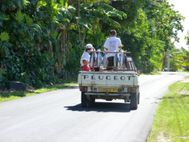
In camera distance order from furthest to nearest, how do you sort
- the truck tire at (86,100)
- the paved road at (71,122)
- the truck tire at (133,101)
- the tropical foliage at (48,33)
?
the tropical foliage at (48,33), the truck tire at (86,100), the truck tire at (133,101), the paved road at (71,122)

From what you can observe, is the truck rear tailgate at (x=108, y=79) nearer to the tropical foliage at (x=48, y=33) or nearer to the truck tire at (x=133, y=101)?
the truck tire at (x=133, y=101)

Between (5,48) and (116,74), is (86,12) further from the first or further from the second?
(116,74)

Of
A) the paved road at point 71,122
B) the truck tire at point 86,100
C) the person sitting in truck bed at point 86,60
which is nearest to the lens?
the paved road at point 71,122

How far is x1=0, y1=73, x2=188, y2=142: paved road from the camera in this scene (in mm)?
11297

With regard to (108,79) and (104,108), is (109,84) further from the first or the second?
(104,108)

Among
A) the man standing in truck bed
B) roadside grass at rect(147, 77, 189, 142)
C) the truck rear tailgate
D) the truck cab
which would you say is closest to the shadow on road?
the truck cab

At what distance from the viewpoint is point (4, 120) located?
44.7ft

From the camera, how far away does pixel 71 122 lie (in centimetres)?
1370

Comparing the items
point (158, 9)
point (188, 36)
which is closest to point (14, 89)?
point (158, 9)

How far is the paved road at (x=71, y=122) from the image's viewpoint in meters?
11.3

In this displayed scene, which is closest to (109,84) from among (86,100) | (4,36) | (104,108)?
(104,108)

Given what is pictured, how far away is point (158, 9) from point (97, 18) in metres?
35.3

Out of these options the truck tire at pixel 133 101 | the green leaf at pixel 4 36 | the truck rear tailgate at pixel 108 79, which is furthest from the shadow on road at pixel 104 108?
the green leaf at pixel 4 36

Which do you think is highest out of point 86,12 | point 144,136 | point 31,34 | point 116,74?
point 86,12
